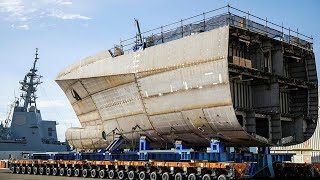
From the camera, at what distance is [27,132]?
177 feet

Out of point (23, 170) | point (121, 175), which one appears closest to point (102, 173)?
point (121, 175)

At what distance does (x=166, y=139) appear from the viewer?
80.7 feet

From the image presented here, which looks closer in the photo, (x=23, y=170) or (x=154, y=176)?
(x=154, y=176)

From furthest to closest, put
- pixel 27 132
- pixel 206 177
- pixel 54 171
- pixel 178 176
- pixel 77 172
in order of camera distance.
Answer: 1. pixel 27 132
2. pixel 54 171
3. pixel 77 172
4. pixel 178 176
5. pixel 206 177

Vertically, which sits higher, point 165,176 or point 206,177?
point 206,177

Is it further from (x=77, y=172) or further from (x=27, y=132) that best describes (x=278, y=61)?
(x=27, y=132)

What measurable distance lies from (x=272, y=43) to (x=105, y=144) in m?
14.6

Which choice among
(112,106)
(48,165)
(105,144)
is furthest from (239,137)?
(48,165)

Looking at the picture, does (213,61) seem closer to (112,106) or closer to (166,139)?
(166,139)

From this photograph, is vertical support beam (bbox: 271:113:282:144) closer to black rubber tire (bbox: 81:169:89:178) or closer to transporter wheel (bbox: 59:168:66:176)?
black rubber tire (bbox: 81:169:89:178)

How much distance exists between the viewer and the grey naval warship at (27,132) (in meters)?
52.2

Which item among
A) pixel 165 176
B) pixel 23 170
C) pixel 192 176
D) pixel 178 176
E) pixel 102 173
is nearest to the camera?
pixel 192 176

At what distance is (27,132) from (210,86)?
41.2m

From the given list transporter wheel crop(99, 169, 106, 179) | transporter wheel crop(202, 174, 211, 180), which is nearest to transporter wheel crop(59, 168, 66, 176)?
transporter wheel crop(99, 169, 106, 179)
